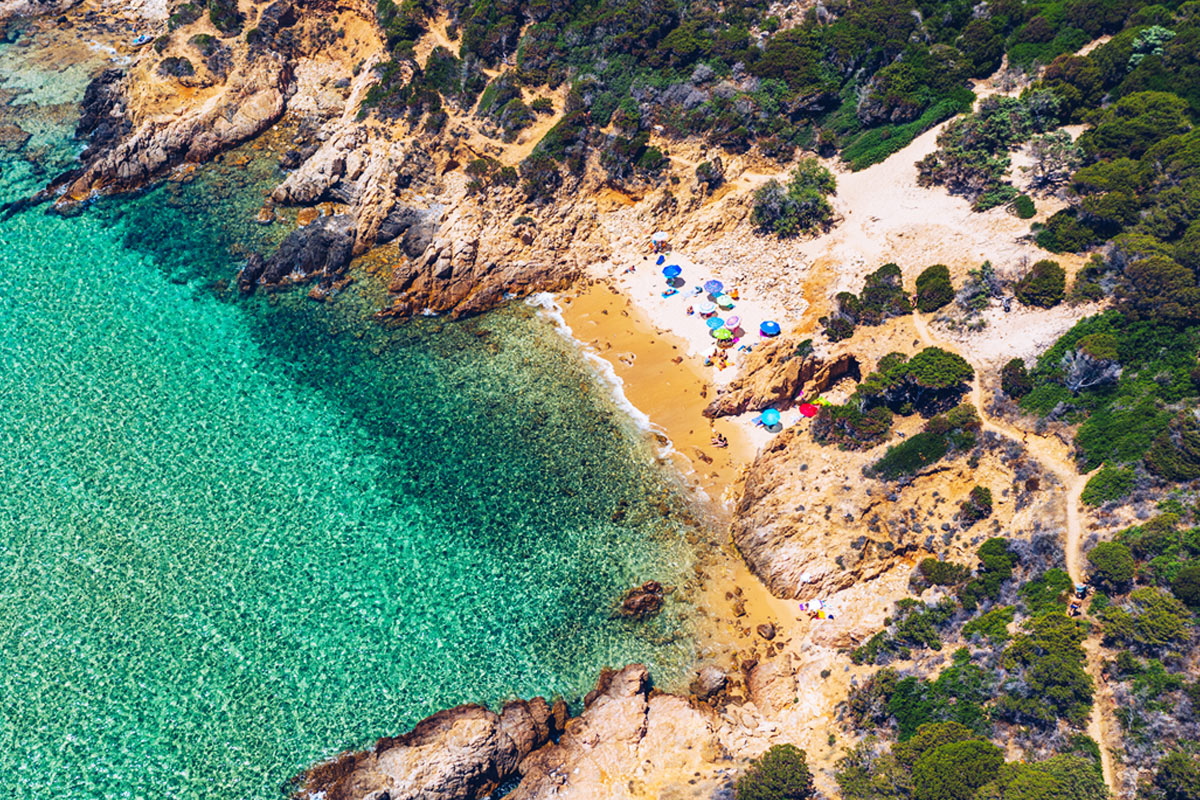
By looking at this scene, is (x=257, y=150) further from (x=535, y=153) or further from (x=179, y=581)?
(x=179, y=581)

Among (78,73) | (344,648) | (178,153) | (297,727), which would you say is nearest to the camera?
(297,727)

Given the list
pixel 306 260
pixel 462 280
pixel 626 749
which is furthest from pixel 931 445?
pixel 306 260

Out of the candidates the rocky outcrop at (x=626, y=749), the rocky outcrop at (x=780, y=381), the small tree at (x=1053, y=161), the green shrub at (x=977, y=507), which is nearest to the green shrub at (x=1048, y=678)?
the green shrub at (x=977, y=507)

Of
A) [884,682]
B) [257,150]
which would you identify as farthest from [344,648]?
[257,150]

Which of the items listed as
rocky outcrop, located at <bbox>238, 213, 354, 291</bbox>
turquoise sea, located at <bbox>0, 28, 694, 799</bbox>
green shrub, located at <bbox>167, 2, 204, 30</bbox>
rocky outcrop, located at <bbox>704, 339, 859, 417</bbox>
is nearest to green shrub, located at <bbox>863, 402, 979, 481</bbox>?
rocky outcrop, located at <bbox>704, 339, 859, 417</bbox>

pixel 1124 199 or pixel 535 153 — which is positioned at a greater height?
pixel 1124 199

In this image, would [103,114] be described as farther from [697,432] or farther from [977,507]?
[977,507]

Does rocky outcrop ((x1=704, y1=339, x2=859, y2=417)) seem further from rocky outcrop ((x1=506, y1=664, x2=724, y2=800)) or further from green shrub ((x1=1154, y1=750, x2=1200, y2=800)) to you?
green shrub ((x1=1154, y1=750, x2=1200, y2=800))
